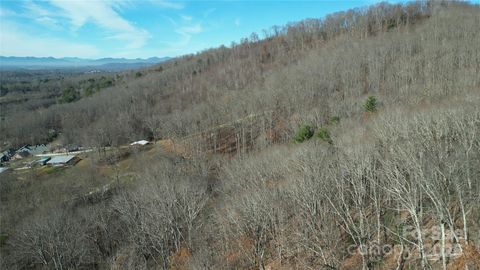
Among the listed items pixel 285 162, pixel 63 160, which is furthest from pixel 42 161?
pixel 285 162

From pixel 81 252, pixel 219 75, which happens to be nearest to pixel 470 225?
pixel 81 252

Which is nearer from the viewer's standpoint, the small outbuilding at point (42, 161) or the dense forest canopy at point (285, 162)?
the dense forest canopy at point (285, 162)

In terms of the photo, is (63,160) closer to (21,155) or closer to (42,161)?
(42,161)

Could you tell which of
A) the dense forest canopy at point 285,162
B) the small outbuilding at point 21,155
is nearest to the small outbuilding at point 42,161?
the dense forest canopy at point 285,162

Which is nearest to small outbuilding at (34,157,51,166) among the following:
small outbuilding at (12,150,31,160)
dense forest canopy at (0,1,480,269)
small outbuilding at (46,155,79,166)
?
small outbuilding at (46,155,79,166)

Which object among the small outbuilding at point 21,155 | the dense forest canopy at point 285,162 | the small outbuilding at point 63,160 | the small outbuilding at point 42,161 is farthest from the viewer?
the small outbuilding at point 21,155

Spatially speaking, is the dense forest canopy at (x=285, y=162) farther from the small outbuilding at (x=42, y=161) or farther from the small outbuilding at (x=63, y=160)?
the small outbuilding at (x=42, y=161)

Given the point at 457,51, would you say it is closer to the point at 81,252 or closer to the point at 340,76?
the point at 340,76
